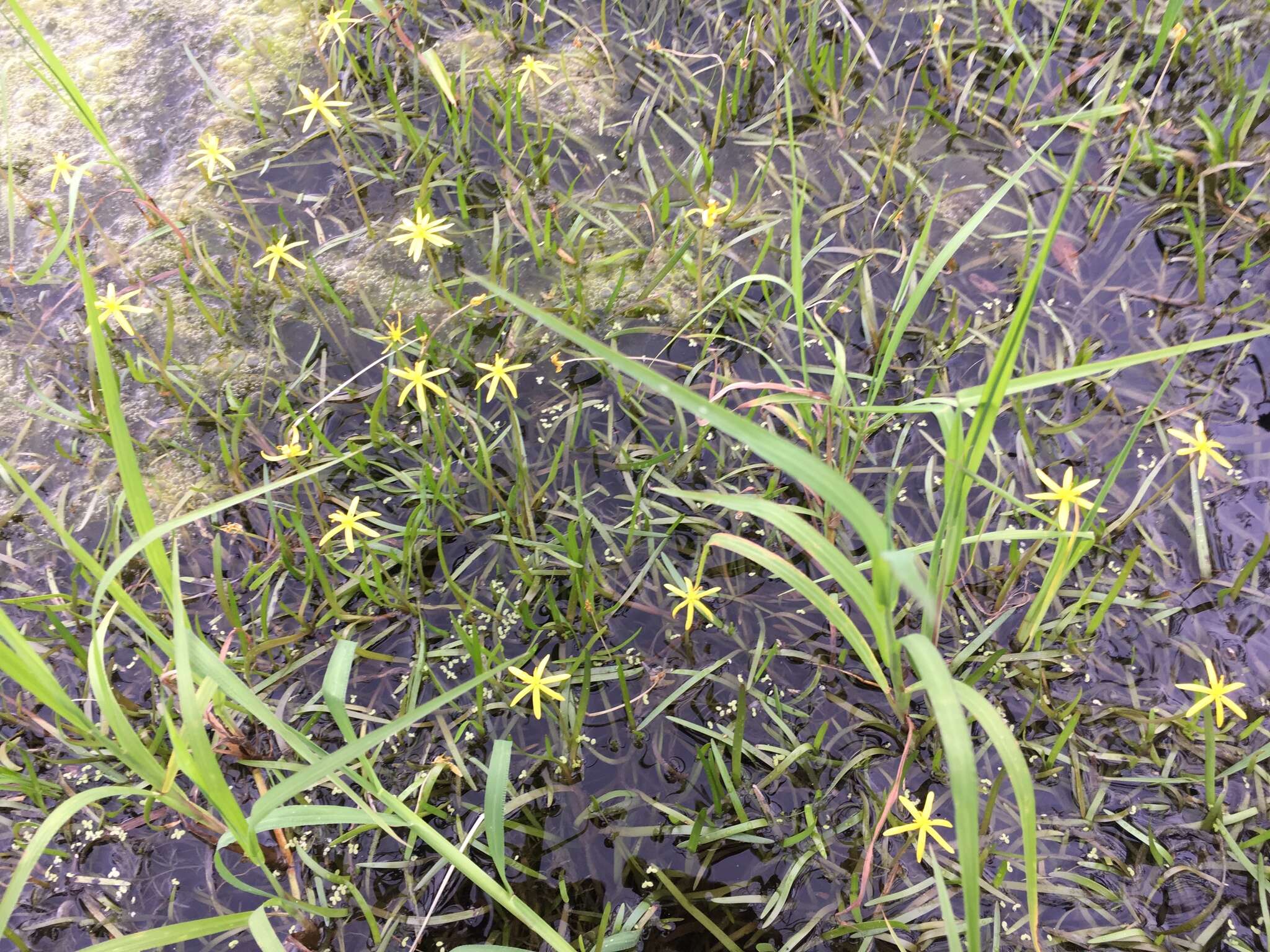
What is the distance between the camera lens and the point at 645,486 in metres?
1.64

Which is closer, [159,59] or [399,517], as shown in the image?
[399,517]

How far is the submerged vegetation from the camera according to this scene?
4.12 feet

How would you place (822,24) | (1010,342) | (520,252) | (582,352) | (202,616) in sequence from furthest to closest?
(822,24) < (520,252) < (582,352) < (202,616) < (1010,342)

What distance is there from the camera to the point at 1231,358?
1.67 m

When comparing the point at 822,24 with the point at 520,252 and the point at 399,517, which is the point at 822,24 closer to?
the point at 520,252

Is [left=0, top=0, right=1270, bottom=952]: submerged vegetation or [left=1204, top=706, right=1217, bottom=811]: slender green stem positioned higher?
[left=0, top=0, right=1270, bottom=952]: submerged vegetation

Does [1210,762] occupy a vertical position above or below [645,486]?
below

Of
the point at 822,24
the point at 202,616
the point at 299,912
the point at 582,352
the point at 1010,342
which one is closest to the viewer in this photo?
the point at 1010,342

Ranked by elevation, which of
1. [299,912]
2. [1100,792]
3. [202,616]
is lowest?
[1100,792]

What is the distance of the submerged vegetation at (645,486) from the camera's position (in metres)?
1.25

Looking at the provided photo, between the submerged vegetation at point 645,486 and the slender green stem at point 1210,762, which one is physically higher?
the submerged vegetation at point 645,486

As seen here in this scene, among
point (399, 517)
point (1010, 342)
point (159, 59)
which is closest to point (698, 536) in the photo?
point (399, 517)

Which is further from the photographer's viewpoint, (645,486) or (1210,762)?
(645,486)

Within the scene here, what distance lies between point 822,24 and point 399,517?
1705mm
